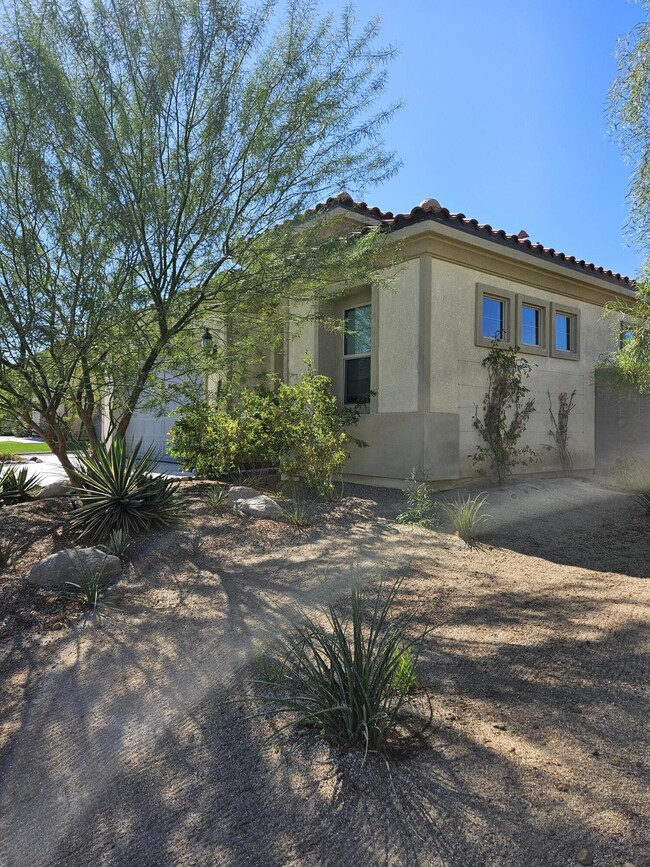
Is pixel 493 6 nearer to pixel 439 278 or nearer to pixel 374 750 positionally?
pixel 439 278

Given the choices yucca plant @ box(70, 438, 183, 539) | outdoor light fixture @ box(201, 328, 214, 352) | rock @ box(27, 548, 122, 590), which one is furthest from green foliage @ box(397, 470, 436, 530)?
rock @ box(27, 548, 122, 590)

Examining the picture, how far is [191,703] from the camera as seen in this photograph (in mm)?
2943

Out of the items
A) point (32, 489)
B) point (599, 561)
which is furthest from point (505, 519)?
point (32, 489)

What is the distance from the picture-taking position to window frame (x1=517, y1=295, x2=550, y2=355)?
9602 millimetres

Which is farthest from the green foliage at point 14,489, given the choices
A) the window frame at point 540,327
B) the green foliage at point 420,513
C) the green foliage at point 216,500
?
the window frame at point 540,327

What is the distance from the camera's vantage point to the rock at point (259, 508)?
22.0ft

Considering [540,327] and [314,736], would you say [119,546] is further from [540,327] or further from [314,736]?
[540,327]

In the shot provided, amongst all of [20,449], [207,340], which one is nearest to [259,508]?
[207,340]

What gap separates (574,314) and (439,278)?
381 cm

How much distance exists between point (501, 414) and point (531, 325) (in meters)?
2.08

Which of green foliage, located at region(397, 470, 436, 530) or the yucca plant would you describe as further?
green foliage, located at region(397, 470, 436, 530)

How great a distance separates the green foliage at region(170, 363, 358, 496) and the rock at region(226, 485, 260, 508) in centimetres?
76

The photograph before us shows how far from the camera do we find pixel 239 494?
7.23 m

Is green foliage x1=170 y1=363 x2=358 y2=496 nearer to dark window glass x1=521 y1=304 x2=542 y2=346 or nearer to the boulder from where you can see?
the boulder
